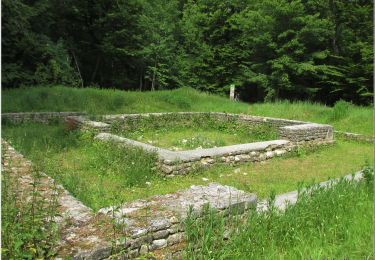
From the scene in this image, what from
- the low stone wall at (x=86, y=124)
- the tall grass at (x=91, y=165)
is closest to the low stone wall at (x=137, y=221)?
the tall grass at (x=91, y=165)

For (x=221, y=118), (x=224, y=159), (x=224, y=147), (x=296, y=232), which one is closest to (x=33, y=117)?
(x=221, y=118)

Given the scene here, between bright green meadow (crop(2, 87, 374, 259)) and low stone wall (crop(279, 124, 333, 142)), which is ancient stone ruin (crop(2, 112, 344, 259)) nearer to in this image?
bright green meadow (crop(2, 87, 374, 259))

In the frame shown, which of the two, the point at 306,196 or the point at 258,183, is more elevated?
the point at 306,196

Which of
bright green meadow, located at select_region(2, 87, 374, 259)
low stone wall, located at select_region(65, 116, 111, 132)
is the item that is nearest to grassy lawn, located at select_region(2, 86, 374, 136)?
bright green meadow, located at select_region(2, 87, 374, 259)

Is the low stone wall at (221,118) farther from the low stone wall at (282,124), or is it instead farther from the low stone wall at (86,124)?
the low stone wall at (86,124)

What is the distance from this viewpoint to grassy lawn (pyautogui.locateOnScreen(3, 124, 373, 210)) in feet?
20.7

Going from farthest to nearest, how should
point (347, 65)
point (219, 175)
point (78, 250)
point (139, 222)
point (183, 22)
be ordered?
1. point (183, 22)
2. point (347, 65)
3. point (219, 175)
4. point (139, 222)
5. point (78, 250)

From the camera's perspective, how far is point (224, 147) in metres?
8.70

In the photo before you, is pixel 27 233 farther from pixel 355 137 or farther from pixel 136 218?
pixel 355 137

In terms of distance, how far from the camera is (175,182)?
7070 millimetres

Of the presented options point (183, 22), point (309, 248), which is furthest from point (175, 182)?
point (183, 22)

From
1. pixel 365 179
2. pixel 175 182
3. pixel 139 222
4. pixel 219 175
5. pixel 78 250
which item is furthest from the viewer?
pixel 219 175

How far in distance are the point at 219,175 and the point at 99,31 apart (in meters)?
23.5

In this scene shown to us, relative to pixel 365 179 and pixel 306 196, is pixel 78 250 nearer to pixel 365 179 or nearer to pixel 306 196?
pixel 306 196
